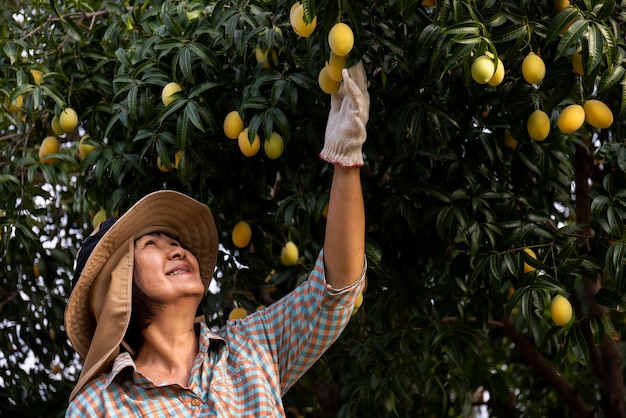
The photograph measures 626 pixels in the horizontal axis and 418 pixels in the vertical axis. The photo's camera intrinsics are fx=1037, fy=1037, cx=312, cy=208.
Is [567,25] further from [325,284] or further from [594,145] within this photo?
[594,145]

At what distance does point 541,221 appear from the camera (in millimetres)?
3014

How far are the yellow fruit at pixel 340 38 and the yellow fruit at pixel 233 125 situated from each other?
61 centimetres

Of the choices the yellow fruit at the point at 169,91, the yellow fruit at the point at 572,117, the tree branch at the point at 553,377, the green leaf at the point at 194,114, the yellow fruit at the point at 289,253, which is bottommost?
the tree branch at the point at 553,377

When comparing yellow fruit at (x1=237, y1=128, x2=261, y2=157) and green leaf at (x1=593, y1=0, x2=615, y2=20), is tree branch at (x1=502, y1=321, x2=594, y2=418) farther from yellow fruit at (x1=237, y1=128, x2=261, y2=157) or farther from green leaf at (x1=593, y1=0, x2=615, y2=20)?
green leaf at (x1=593, y1=0, x2=615, y2=20)

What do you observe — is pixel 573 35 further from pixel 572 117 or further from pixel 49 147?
pixel 49 147

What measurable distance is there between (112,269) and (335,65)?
72 centimetres

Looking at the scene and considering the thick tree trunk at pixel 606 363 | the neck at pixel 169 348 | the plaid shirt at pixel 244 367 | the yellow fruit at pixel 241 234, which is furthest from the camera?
the thick tree trunk at pixel 606 363

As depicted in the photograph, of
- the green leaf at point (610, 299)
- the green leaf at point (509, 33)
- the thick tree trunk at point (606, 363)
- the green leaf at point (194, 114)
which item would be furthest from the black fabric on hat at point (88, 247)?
the thick tree trunk at point (606, 363)

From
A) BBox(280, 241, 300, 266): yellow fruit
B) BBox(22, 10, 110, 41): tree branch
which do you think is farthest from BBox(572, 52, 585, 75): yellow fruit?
BBox(22, 10, 110, 41): tree branch

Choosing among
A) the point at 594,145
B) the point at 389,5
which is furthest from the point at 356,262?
the point at 594,145

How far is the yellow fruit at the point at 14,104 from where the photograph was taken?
328 centimetres

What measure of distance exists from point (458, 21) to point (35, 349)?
2.43 metres

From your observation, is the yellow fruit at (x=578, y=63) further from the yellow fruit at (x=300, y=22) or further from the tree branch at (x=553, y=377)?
the tree branch at (x=553, y=377)

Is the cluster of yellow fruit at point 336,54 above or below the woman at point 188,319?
above
